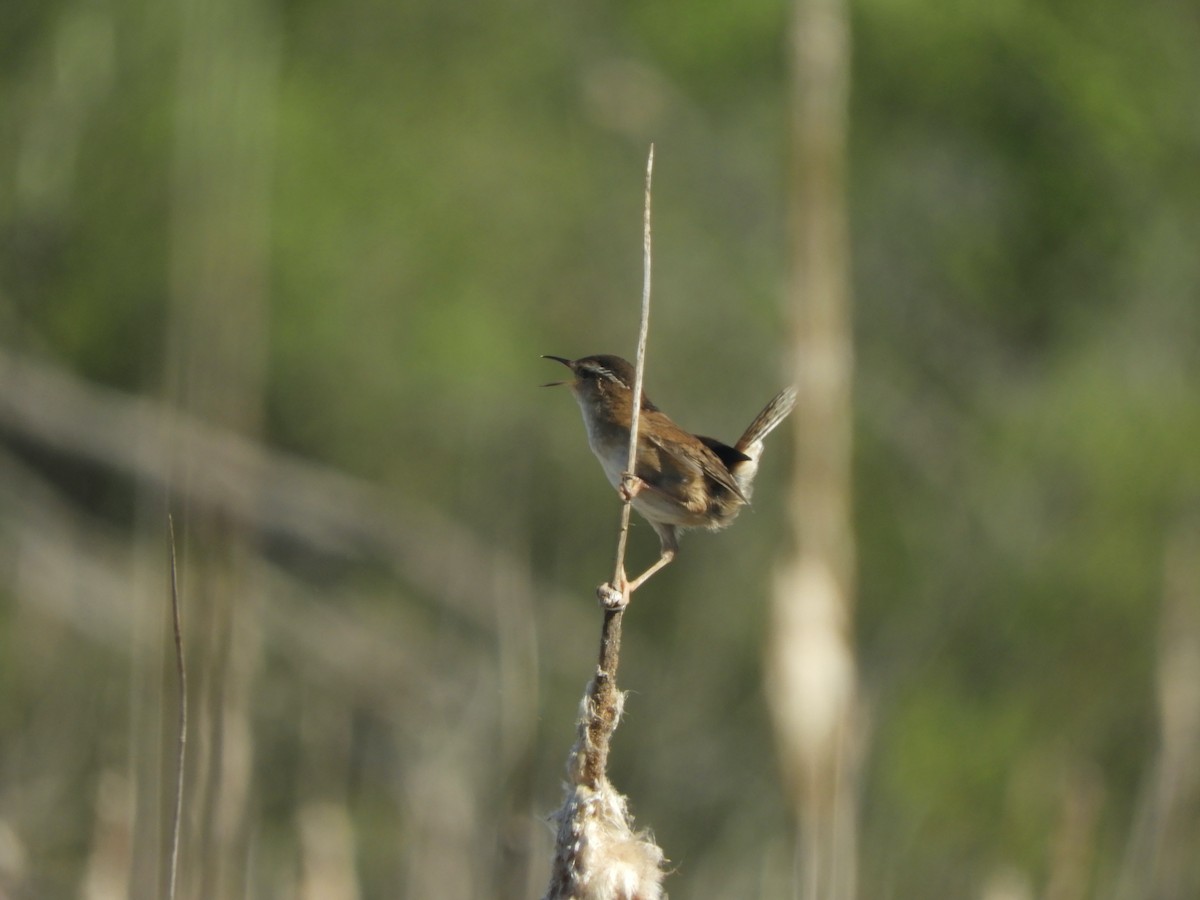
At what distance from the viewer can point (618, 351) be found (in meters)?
10.3

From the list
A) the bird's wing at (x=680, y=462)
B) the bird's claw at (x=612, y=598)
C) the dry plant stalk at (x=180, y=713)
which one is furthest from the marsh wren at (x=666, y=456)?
the dry plant stalk at (x=180, y=713)

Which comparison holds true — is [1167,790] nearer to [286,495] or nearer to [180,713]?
[180,713]

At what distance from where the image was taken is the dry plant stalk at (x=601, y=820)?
1646 millimetres

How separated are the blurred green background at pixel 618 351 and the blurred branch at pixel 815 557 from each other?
187 inches

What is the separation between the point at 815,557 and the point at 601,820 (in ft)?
1.78

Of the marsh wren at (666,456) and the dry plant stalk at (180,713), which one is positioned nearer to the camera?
the dry plant stalk at (180,713)

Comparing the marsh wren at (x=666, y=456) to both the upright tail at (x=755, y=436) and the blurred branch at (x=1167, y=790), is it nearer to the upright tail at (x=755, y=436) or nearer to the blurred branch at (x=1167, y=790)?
the upright tail at (x=755, y=436)

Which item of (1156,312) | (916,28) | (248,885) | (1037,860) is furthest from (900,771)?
(248,885)

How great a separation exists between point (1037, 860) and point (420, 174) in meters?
6.37

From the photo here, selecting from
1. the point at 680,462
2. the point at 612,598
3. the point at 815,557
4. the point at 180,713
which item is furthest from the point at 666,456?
the point at 180,713

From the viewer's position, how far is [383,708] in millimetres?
8875

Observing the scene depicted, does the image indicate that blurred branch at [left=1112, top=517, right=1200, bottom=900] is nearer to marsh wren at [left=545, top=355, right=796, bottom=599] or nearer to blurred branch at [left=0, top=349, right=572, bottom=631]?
marsh wren at [left=545, top=355, right=796, bottom=599]


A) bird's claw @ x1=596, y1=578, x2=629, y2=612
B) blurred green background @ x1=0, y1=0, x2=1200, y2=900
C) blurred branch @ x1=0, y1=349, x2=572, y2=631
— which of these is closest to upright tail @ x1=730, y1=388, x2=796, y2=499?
bird's claw @ x1=596, y1=578, x2=629, y2=612

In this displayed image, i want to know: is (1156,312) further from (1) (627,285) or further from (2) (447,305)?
(2) (447,305)
